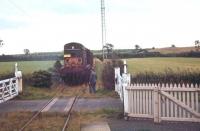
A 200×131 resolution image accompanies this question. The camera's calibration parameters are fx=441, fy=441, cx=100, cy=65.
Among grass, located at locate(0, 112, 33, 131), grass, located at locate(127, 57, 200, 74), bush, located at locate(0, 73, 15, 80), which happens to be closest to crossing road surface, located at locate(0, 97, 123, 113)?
grass, located at locate(0, 112, 33, 131)

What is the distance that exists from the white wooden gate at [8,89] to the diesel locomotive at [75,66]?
32.3ft

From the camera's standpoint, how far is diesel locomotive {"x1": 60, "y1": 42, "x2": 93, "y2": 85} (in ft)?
129

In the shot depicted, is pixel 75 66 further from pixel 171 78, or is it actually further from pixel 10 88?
pixel 10 88

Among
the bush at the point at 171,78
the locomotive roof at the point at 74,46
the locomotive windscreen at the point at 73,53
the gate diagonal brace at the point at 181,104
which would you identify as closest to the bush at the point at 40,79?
the locomotive windscreen at the point at 73,53

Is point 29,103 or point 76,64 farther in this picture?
point 76,64

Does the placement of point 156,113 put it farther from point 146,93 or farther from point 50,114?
point 50,114

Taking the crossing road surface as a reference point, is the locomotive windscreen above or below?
above

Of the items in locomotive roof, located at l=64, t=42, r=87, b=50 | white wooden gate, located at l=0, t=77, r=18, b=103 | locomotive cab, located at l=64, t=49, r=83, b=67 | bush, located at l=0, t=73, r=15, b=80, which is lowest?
white wooden gate, located at l=0, t=77, r=18, b=103

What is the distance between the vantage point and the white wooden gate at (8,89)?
80.8 feet

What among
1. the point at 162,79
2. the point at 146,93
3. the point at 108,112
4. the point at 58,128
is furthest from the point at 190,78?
the point at 58,128

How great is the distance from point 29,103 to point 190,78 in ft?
35.2

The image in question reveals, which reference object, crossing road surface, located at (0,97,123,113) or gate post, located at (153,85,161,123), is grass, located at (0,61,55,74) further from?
gate post, located at (153,85,161,123)

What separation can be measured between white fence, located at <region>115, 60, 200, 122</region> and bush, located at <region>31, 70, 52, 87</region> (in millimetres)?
19625

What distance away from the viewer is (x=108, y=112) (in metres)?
19.9
